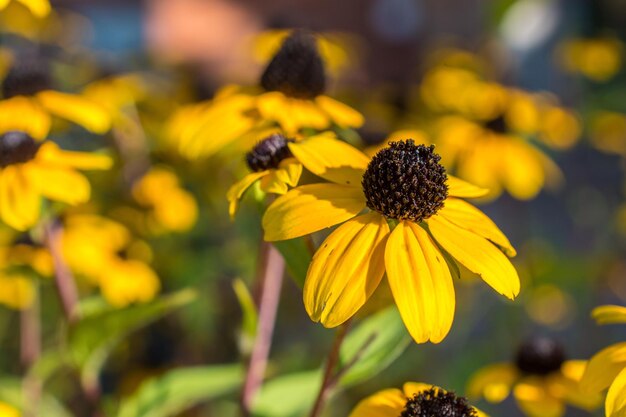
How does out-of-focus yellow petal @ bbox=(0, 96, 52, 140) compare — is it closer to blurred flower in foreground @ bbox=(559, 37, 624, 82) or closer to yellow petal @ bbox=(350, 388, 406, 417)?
yellow petal @ bbox=(350, 388, 406, 417)

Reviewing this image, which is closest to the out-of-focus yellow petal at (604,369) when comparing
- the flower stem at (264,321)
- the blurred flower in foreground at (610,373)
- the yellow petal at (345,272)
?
the blurred flower in foreground at (610,373)

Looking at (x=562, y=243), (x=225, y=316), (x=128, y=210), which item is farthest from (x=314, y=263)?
(x=562, y=243)

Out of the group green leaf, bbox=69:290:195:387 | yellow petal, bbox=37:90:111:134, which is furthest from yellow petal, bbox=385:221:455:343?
yellow petal, bbox=37:90:111:134

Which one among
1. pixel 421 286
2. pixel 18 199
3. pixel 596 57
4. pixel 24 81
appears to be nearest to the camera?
pixel 421 286

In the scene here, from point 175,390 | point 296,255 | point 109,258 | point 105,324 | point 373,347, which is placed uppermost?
point 296,255

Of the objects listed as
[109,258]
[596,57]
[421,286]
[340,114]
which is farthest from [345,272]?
[596,57]

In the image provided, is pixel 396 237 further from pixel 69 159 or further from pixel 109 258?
pixel 109 258

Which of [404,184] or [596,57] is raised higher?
[404,184]
